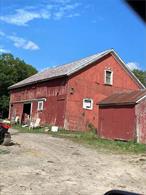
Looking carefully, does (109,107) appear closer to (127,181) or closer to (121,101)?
(121,101)

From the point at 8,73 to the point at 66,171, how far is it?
53.1 m

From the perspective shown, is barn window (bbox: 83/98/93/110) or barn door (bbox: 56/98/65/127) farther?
barn window (bbox: 83/98/93/110)

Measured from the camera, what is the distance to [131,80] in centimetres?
3697

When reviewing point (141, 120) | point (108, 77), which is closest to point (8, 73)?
point (108, 77)

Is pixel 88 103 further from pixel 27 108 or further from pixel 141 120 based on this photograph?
pixel 27 108

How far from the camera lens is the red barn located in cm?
3291

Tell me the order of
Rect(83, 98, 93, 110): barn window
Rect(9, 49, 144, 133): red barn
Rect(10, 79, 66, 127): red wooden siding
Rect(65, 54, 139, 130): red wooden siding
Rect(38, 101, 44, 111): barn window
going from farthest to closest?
Rect(38, 101, 44, 111): barn window, Rect(83, 98, 93, 110): barn window, Rect(10, 79, 66, 127): red wooden siding, Rect(9, 49, 144, 133): red barn, Rect(65, 54, 139, 130): red wooden siding

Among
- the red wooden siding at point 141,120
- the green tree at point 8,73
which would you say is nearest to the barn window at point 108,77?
the red wooden siding at point 141,120

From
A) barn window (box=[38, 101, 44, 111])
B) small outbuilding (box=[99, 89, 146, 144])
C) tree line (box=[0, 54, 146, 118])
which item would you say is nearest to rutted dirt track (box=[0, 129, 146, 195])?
small outbuilding (box=[99, 89, 146, 144])

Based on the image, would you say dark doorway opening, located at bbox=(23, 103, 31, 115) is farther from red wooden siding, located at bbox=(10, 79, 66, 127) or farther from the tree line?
the tree line

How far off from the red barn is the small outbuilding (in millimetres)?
4483

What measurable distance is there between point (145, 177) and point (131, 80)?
980 inches

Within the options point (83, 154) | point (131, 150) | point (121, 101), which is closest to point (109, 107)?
point (121, 101)

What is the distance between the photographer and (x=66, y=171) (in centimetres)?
1245
